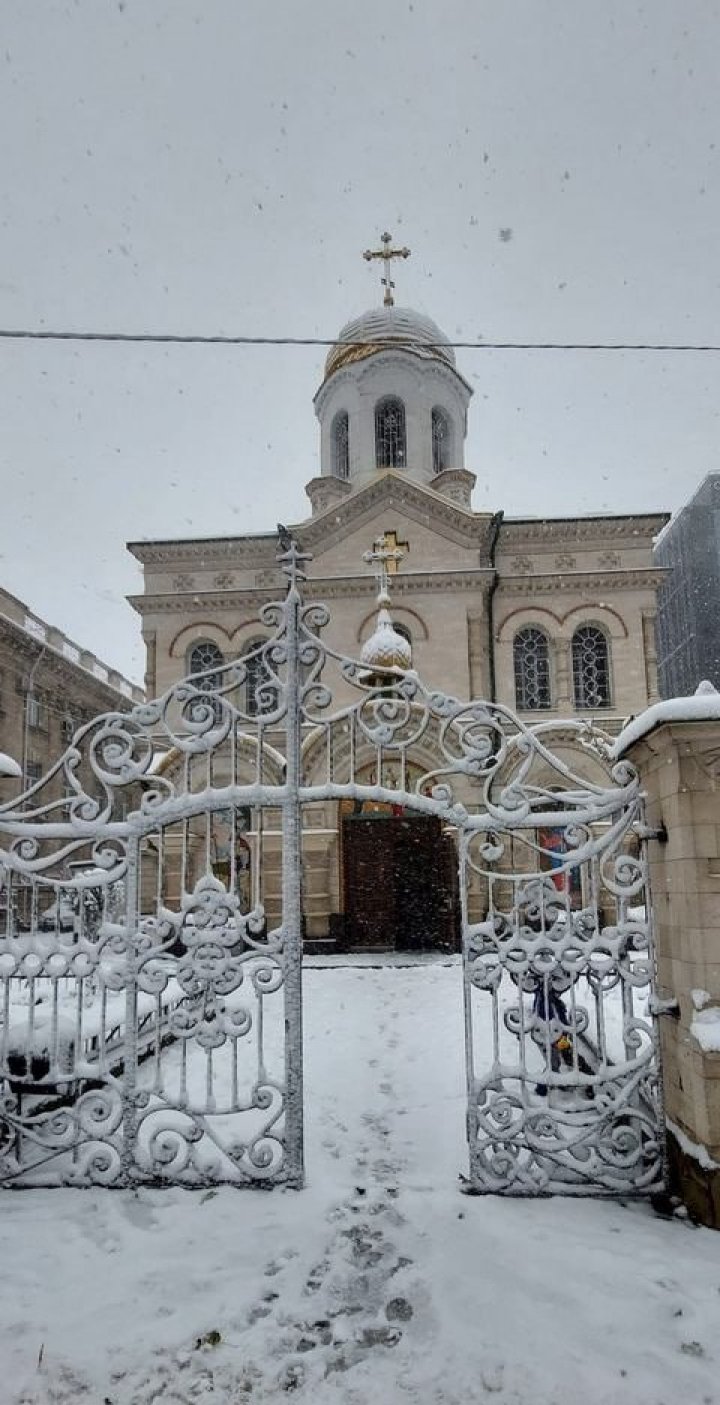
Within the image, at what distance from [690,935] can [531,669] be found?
1586 cm

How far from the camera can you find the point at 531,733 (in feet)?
16.6

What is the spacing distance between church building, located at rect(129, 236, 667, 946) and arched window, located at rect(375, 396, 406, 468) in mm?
948

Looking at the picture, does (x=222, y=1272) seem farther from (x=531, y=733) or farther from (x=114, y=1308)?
(x=531, y=733)

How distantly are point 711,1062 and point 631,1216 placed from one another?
3.17ft

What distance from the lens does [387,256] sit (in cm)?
2450

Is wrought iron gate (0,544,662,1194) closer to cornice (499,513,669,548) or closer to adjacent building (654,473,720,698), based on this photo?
cornice (499,513,669,548)

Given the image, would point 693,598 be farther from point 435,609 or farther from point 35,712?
point 35,712

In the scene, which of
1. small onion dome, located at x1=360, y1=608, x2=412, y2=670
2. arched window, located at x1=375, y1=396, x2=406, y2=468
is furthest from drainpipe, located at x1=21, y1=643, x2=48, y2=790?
small onion dome, located at x1=360, y1=608, x2=412, y2=670

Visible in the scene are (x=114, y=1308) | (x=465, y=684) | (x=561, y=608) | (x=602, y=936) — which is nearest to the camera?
(x=114, y=1308)

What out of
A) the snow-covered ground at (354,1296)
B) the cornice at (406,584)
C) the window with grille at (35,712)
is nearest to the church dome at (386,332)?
the cornice at (406,584)

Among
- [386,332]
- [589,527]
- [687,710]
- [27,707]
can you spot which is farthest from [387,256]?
[687,710]

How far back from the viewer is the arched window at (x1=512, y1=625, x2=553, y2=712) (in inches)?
771

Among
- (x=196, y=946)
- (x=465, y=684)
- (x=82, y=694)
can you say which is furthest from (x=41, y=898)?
(x=196, y=946)

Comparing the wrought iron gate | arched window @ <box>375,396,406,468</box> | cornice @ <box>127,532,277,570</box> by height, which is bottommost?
the wrought iron gate
